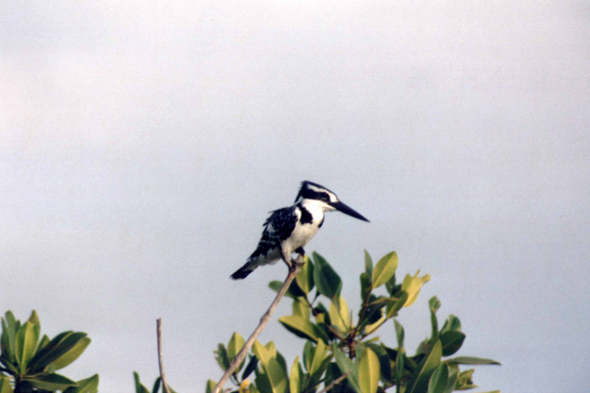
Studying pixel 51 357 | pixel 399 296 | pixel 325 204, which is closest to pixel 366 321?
pixel 399 296

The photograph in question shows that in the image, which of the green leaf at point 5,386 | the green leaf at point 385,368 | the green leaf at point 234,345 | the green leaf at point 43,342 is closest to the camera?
the green leaf at point 385,368

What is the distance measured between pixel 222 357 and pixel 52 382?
1.20m

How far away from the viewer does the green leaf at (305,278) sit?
12.8ft

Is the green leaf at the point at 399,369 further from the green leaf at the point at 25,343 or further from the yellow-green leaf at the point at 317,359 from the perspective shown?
the green leaf at the point at 25,343

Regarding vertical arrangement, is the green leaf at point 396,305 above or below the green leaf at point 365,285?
below

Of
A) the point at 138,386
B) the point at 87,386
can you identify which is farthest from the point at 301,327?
the point at 87,386

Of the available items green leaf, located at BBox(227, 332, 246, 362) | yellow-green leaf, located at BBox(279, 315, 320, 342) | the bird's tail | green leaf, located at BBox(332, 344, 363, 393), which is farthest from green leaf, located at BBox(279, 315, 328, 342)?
the bird's tail

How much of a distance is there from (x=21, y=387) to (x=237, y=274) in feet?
Answer: 8.00

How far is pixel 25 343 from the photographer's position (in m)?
3.85

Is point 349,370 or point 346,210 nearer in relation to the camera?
point 349,370

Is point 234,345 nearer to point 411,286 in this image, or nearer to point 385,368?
point 385,368

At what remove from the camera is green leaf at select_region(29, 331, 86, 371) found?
3936 millimetres

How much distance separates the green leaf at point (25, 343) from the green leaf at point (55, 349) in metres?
0.07

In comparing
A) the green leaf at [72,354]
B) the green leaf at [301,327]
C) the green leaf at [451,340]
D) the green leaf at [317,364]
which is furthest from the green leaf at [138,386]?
the green leaf at [451,340]
